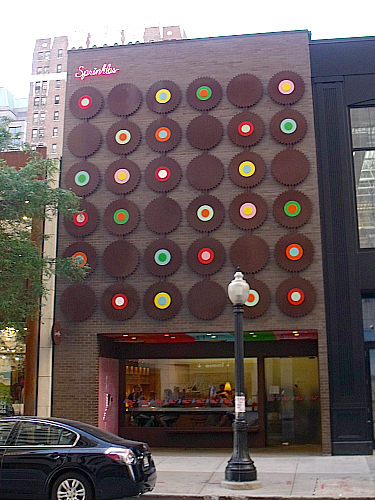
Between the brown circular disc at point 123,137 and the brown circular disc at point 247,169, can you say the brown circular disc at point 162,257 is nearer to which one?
the brown circular disc at point 247,169

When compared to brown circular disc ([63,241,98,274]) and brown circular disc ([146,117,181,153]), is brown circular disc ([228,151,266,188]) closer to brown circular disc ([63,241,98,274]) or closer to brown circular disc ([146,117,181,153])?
brown circular disc ([146,117,181,153])

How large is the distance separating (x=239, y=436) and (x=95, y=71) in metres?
12.3

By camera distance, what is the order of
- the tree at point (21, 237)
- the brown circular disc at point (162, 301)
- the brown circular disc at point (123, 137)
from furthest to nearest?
the brown circular disc at point (123, 137) < the brown circular disc at point (162, 301) < the tree at point (21, 237)

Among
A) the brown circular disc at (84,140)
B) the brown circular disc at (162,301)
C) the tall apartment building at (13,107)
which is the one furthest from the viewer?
the tall apartment building at (13,107)

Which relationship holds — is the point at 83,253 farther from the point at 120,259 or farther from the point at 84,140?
the point at 84,140

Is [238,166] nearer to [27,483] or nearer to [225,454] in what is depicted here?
[225,454]

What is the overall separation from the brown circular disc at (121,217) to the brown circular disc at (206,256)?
1.92 metres

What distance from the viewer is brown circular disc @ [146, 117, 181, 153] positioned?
18766 mm

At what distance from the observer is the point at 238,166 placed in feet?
59.7

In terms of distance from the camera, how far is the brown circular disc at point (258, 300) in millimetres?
17281

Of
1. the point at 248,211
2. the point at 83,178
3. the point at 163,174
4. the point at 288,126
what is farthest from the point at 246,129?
the point at 83,178

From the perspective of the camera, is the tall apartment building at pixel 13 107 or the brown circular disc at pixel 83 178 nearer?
the brown circular disc at pixel 83 178

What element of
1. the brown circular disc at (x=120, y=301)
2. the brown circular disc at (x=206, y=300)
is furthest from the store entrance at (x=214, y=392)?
the brown circular disc at (x=206, y=300)

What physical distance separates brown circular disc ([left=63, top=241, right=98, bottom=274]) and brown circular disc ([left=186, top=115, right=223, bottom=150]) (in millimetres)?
4309
